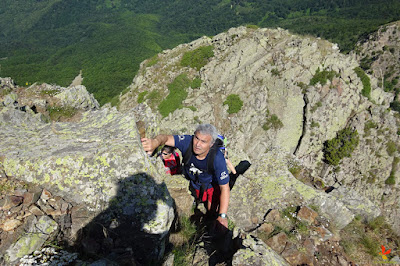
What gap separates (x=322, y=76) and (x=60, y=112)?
25271 millimetres

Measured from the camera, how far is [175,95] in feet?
89.5

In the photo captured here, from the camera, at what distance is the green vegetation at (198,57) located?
29669mm

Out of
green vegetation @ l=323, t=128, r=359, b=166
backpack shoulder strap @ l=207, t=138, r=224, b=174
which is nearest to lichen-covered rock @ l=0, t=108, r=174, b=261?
backpack shoulder strap @ l=207, t=138, r=224, b=174

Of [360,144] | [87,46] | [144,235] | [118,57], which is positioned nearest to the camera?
[144,235]

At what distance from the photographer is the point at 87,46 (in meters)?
190

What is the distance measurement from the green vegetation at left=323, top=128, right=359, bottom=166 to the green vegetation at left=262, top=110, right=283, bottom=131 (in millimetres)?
5534

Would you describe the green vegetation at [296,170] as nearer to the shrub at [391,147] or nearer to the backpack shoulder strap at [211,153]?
the backpack shoulder strap at [211,153]

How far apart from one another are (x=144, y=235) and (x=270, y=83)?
A: 24.5 metres

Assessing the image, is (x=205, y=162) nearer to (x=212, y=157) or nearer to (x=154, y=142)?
(x=212, y=157)

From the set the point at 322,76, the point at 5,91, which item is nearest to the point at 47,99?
the point at 5,91

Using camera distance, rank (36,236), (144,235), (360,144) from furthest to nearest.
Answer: (360,144) → (144,235) → (36,236)

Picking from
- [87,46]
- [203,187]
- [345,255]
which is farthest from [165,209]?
[87,46]

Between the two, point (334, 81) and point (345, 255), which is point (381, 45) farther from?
point (345, 255)

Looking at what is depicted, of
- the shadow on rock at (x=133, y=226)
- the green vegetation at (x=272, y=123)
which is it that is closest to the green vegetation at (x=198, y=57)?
the green vegetation at (x=272, y=123)
